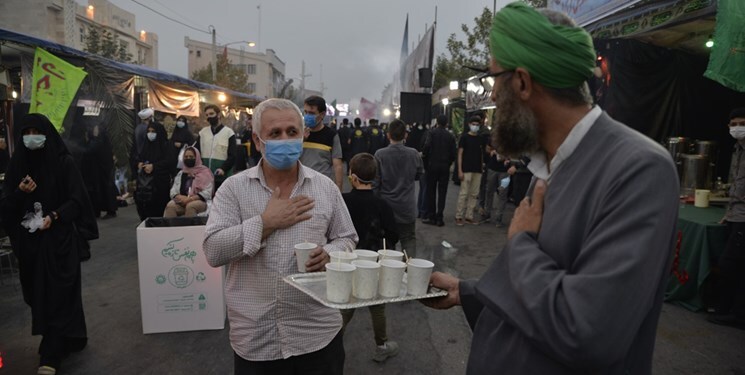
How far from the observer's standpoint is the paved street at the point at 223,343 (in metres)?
3.74

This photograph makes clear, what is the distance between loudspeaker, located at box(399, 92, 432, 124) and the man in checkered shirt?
13.9 metres

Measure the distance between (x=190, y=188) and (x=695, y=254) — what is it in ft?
20.6

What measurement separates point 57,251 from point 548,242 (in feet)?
12.9

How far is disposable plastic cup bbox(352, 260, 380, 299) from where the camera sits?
169 cm

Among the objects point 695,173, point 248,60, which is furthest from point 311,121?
point 248,60

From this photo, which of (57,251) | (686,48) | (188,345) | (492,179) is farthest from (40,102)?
(686,48)

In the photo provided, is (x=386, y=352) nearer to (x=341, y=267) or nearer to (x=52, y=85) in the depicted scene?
(x=341, y=267)

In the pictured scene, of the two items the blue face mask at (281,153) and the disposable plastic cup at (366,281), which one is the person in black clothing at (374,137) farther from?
the disposable plastic cup at (366,281)

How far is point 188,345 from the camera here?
161 inches

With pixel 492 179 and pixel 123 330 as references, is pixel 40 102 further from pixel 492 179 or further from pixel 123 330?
pixel 492 179

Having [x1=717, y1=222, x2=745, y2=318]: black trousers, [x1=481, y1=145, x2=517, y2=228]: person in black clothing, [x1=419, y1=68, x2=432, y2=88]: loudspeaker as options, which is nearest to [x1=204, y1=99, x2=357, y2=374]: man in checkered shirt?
[x1=717, y1=222, x2=745, y2=318]: black trousers

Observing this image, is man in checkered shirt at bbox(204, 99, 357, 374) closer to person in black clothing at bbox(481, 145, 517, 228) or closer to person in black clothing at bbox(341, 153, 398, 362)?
person in black clothing at bbox(341, 153, 398, 362)

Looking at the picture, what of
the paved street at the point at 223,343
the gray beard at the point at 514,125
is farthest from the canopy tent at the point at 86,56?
the gray beard at the point at 514,125

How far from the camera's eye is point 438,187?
364 inches
